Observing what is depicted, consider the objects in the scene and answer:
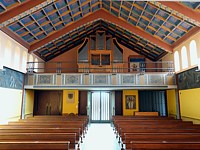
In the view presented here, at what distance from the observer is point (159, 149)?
12.8 feet

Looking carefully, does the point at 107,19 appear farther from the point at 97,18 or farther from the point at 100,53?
the point at 100,53

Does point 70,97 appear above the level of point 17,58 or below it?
below

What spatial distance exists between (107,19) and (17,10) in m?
5.27

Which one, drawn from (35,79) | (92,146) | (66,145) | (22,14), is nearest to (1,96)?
(35,79)

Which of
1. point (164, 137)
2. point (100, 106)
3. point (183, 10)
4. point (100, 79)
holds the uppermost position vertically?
point (183, 10)

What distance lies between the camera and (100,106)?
13812mm

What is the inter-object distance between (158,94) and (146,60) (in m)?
2.89

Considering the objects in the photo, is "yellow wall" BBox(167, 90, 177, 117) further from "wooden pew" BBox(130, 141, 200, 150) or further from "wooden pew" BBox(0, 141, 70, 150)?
"wooden pew" BBox(0, 141, 70, 150)

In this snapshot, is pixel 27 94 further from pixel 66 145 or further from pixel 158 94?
pixel 158 94

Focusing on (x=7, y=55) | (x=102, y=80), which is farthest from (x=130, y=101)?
(x=7, y=55)

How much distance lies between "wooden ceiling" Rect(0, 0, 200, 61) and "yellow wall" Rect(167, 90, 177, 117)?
274cm

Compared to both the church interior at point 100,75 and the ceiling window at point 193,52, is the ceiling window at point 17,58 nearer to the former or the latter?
the church interior at point 100,75

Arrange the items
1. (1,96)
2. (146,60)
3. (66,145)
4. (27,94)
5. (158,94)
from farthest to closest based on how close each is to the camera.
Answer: (146,60) < (158,94) < (27,94) < (1,96) < (66,145)

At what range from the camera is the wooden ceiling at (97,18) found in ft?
23.7
